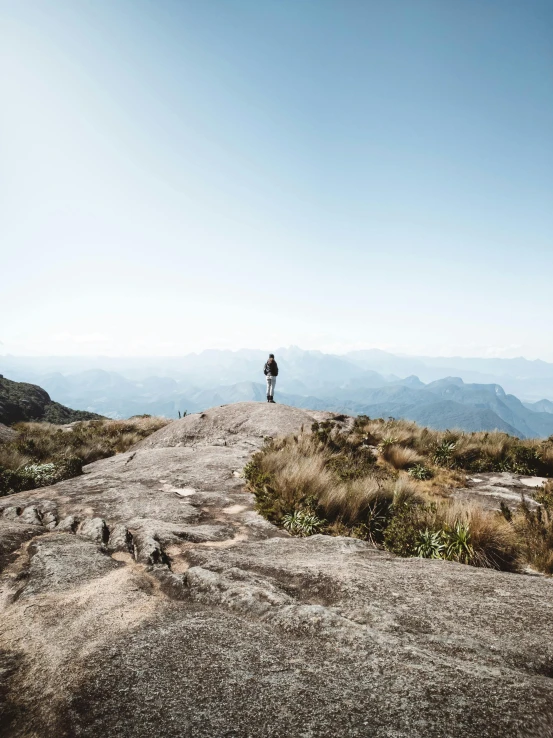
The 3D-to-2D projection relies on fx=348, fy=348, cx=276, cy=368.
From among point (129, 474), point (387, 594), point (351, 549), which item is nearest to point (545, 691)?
point (387, 594)

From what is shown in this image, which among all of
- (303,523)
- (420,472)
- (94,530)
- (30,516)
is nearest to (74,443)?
(30,516)

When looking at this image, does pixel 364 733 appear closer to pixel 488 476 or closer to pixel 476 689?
pixel 476 689

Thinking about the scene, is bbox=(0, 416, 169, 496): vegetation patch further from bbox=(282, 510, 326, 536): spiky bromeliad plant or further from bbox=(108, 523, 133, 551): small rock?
bbox=(282, 510, 326, 536): spiky bromeliad plant

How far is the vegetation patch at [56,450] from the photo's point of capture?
1021 centimetres

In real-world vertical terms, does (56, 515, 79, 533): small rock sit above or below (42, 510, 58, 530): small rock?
above

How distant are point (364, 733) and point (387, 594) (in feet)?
6.41

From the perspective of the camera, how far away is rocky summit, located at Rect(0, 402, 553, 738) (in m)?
2.08

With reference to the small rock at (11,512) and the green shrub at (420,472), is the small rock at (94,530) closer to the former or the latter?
the small rock at (11,512)

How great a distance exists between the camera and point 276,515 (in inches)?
285

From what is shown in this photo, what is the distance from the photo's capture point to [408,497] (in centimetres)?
838

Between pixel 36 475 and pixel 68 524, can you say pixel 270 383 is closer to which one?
pixel 36 475

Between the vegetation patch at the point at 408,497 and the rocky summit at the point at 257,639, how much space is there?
1.16m

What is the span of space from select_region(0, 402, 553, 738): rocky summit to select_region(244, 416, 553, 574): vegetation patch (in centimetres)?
116

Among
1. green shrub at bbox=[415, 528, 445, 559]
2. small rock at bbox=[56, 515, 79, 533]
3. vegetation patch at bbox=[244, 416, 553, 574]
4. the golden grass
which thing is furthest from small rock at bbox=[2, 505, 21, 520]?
green shrub at bbox=[415, 528, 445, 559]
